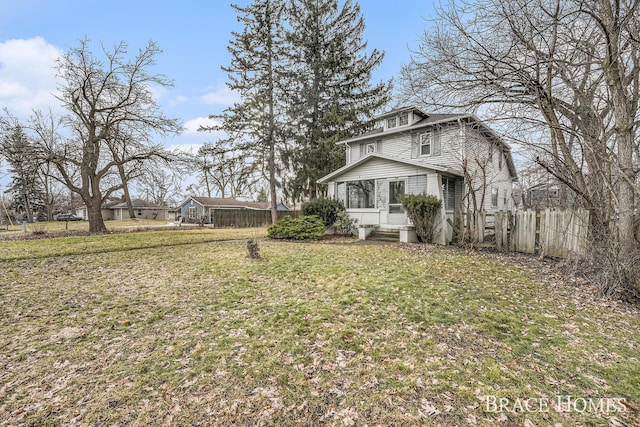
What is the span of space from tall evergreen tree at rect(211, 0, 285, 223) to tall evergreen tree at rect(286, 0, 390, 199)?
111 centimetres

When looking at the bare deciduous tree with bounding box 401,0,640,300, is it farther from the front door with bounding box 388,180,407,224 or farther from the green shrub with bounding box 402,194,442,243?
the front door with bounding box 388,180,407,224

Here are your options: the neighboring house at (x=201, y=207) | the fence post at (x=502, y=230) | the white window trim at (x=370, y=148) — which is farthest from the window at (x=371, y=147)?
the neighboring house at (x=201, y=207)

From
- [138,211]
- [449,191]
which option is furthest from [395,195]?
[138,211]

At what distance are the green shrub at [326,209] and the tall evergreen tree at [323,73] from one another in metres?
6.43

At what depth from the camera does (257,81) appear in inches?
773

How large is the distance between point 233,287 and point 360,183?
946 centimetres

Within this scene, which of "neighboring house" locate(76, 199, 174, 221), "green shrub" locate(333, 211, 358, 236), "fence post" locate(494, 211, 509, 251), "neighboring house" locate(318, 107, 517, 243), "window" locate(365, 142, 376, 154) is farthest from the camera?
"neighboring house" locate(76, 199, 174, 221)

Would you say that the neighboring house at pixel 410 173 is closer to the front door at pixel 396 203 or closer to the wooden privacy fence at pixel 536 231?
the front door at pixel 396 203

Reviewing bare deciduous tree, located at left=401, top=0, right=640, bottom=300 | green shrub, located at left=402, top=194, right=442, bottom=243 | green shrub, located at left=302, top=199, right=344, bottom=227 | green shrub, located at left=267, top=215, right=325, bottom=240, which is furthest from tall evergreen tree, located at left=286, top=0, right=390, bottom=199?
bare deciduous tree, located at left=401, top=0, right=640, bottom=300

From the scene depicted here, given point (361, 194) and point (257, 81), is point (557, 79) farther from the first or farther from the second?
point (257, 81)

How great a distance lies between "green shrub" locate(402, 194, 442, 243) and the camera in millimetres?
10617

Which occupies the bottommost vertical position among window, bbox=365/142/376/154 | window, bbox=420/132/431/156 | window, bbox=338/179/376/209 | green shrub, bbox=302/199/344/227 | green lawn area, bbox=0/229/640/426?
green lawn area, bbox=0/229/640/426

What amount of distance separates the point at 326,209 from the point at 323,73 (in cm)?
1229

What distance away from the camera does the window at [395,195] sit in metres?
12.5
